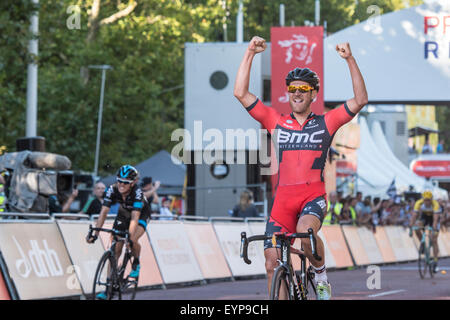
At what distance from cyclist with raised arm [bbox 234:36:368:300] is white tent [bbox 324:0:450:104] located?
55.2 feet

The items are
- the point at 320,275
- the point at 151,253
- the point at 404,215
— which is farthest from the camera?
the point at 404,215

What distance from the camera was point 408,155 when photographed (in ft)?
253

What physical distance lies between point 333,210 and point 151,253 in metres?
Answer: 9.51

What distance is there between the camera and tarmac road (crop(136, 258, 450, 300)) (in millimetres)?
15461

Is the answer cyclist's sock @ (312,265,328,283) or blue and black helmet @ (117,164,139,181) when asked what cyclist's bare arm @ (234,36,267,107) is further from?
blue and black helmet @ (117,164,139,181)

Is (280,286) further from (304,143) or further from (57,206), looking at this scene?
(57,206)

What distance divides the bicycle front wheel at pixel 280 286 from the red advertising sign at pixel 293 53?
19042mm

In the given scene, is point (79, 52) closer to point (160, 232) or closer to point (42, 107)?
point (42, 107)

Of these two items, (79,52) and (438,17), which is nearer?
(438,17)

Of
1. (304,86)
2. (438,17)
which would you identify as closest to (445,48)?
(438,17)

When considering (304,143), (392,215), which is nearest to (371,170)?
(392,215)

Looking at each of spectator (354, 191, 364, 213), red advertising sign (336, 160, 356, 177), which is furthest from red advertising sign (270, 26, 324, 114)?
red advertising sign (336, 160, 356, 177)

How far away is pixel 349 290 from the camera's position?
56.7 feet

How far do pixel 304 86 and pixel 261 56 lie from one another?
24.7 m
